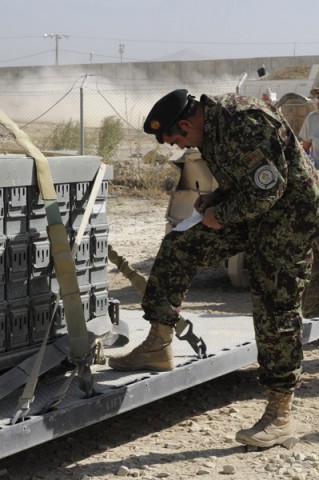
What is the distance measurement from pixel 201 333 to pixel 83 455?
1429 mm

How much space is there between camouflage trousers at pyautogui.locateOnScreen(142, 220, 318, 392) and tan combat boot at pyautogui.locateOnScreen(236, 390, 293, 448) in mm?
79

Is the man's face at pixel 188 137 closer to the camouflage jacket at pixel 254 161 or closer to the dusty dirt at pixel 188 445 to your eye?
the camouflage jacket at pixel 254 161

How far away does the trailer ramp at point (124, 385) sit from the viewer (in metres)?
4.36

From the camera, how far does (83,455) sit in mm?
4918

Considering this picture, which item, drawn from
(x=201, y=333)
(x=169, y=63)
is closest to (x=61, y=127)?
(x=201, y=333)

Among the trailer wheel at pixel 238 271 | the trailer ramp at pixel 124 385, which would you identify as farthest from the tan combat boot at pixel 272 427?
the trailer wheel at pixel 238 271

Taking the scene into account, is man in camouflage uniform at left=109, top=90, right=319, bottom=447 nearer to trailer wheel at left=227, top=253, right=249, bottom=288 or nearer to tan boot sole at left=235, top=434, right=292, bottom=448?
tan boot sole at left=235, top=434, right=292, bottom=448

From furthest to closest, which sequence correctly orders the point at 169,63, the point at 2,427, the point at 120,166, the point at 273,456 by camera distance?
the point at 169,63 → the point at 120,166 → the point at 273,456 → the point at 2,427

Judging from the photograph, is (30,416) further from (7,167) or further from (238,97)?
(238,97)

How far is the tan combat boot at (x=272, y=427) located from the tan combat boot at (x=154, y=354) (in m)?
0.52

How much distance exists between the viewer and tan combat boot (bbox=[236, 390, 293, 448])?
4.93 meters

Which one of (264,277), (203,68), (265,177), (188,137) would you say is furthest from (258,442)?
(203,68)

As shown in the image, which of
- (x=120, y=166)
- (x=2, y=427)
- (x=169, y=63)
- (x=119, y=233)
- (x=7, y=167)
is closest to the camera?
(x=2, y=427)

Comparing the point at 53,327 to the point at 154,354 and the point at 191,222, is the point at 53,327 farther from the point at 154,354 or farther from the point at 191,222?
the point at 191,222
